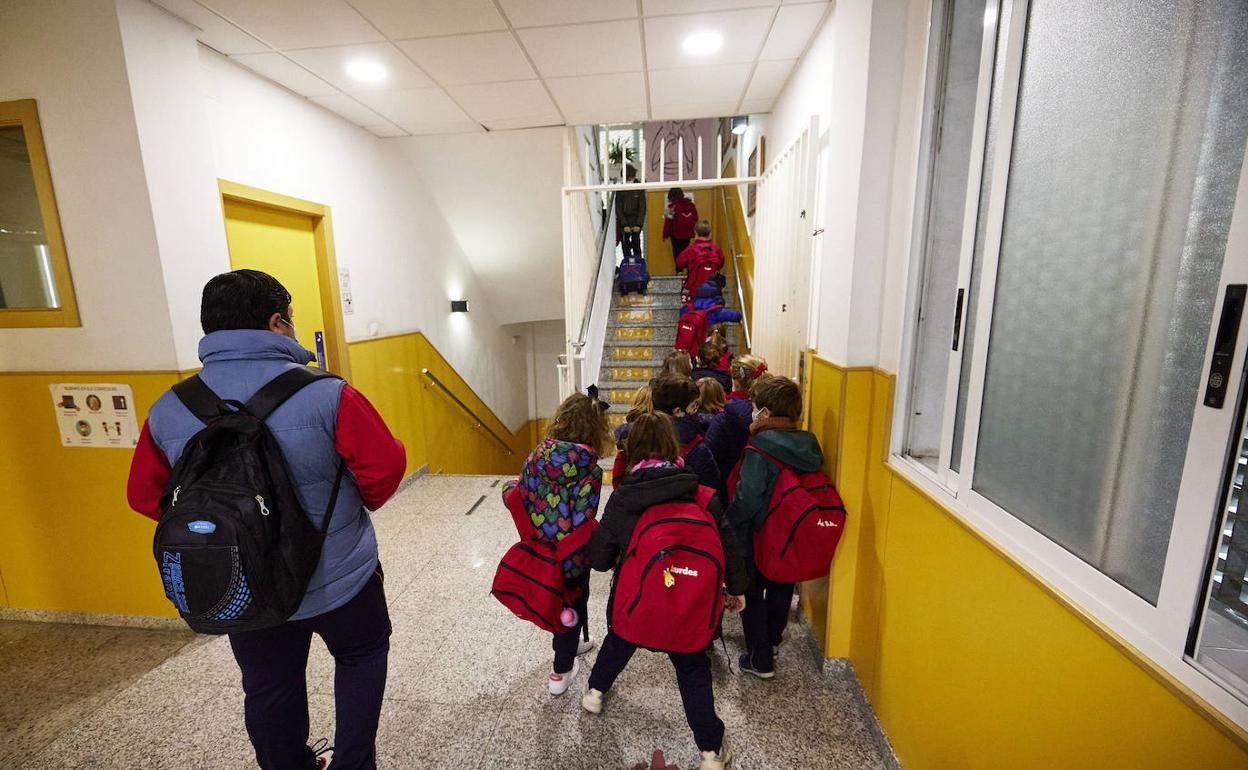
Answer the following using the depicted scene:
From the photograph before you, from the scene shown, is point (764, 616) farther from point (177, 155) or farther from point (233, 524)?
point (177, 155)

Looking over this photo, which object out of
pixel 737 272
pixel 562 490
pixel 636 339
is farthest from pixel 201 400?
pixel 737 272

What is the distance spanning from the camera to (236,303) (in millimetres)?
1112

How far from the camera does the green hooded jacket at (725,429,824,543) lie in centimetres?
171

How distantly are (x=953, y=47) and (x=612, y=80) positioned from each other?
189 cm

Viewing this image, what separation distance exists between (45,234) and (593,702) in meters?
3.00

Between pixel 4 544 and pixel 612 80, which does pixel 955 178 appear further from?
pixel 4 544

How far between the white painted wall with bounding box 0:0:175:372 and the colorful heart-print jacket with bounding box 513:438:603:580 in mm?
1742

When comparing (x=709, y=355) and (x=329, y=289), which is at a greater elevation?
(x=329, y=289)

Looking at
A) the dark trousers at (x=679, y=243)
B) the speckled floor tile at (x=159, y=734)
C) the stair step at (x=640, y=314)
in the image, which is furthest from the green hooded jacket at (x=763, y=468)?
the dark trousers at (x=679, y=243)

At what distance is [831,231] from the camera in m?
1.77

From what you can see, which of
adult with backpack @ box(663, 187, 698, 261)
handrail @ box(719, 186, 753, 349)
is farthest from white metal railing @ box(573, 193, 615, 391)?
handrail @ box(719, 186, 753, 349)

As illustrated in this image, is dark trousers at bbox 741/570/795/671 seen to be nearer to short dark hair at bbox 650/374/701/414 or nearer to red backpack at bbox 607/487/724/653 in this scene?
red backpack at bbox 607/487/724/653

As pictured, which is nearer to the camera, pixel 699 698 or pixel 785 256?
pixel 699 698

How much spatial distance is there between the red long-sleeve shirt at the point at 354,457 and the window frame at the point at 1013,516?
4.57ft
